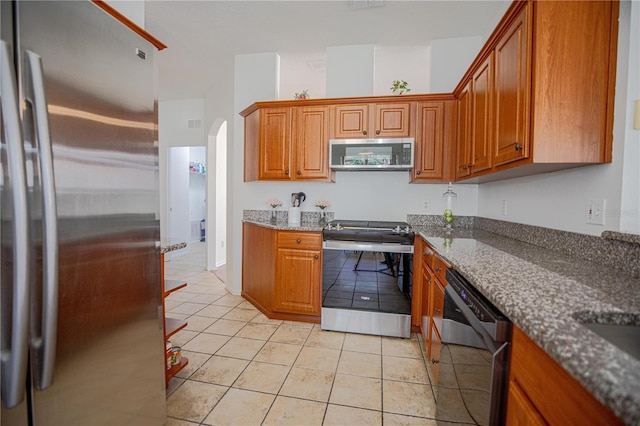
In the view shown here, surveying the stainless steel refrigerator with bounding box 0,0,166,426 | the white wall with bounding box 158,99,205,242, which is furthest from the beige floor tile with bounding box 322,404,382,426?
the white wall with bounding box 158,99,205,242

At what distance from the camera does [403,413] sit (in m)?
1.63

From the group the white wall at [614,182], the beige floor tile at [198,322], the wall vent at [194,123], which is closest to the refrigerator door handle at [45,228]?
the beige floor tile at [198,322]

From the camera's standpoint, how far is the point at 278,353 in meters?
2.25

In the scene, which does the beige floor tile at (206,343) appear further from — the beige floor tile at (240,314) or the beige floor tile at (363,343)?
the beige floor tile at (363,343)

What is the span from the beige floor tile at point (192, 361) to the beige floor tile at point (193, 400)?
0.11m

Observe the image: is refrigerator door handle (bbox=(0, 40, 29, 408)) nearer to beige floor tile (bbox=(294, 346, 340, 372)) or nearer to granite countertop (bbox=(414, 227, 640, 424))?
granite countertop (bbox=(414, 227, 640, 424))

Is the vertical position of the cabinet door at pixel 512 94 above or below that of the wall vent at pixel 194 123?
below

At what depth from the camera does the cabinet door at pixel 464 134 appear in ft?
7.66

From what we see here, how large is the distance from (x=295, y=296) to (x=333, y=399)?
3.78 ft

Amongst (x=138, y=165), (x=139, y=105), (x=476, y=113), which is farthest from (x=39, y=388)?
(x=476, y=113)

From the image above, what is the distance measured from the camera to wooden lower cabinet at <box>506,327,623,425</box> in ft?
1.82

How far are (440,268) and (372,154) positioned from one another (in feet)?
4.91

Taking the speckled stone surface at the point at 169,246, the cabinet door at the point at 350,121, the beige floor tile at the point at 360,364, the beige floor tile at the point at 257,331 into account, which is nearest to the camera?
the speckled stone surface at the point at 169,246

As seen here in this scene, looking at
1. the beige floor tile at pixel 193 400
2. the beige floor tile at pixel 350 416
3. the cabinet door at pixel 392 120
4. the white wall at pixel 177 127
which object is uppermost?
the white wall at pixel 177 127
